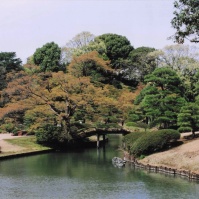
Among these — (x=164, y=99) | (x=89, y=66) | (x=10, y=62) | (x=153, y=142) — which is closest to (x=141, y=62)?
(x=89, y=66)

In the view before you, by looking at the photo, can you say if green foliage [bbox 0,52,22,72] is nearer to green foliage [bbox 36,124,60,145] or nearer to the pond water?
green foliage [bbox 36,124,60,145]

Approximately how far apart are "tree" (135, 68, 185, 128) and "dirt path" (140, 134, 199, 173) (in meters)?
6.27

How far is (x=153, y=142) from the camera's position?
112ft

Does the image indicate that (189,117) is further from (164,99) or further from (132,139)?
(132,139)

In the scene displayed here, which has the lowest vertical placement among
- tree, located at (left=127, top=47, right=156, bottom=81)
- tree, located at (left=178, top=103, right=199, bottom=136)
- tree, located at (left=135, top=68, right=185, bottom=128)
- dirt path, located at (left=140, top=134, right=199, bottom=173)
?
dirt path, located at (left=140, top=134, right=199, bottom=173)

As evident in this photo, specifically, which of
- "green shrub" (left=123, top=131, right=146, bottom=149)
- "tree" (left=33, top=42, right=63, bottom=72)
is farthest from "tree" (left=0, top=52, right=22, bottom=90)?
"green shrub" (left=123, top=131, right=146, bottom=149)

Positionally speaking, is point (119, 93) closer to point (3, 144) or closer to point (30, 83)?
point (30, 83)

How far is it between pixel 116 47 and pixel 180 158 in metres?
42.9

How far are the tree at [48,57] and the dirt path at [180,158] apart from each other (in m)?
37.7

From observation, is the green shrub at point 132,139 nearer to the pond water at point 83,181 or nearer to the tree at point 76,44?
the pond water at point 83,181

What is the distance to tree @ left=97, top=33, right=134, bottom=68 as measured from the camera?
2844 inches

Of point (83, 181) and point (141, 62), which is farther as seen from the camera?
point (141, 62)

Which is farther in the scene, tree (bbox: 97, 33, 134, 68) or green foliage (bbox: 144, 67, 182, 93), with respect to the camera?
tree (bbox: 97, 33, 134, 68)

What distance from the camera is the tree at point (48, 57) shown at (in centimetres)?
6888
